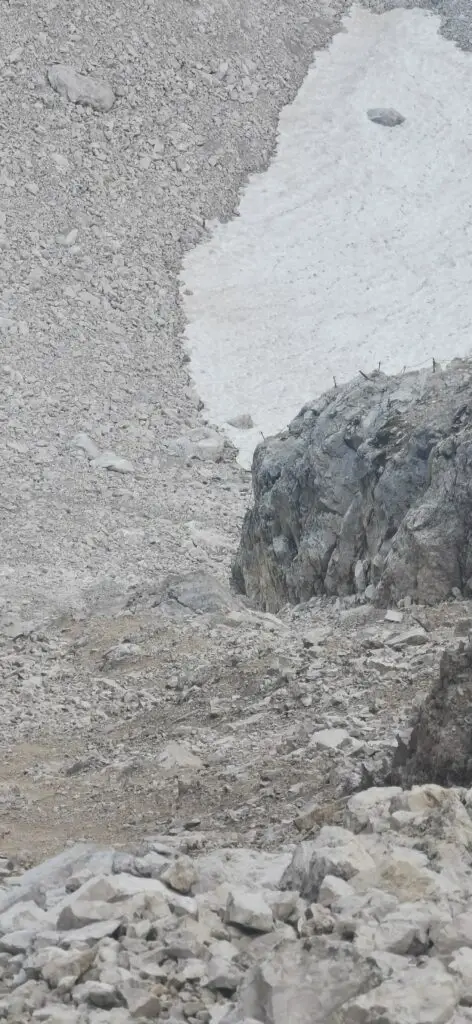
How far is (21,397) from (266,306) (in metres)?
10.2

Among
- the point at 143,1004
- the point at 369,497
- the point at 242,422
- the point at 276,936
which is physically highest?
the point at 276,936

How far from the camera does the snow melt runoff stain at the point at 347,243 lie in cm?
3512

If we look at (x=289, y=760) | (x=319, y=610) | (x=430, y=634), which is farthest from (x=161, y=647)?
(x=289, y=760)

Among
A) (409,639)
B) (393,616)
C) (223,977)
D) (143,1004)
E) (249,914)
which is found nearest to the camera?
(143,1004)

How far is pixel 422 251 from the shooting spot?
39.8 meters

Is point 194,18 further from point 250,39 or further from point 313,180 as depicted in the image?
point 313,180

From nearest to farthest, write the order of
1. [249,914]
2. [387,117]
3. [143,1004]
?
[143,1004], [249,914], [387,117]

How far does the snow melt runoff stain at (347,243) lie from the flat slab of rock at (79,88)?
18.0 feet

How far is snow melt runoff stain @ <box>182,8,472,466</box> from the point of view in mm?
35125

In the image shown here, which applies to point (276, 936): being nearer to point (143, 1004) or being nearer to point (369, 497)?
point (143, 1004)

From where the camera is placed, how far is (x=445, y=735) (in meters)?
8.55

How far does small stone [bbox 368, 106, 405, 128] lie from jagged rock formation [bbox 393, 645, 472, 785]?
38.8 m

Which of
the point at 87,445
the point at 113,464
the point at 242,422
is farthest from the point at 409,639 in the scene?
the point at 242,422

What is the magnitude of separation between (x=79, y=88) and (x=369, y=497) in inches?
1064
